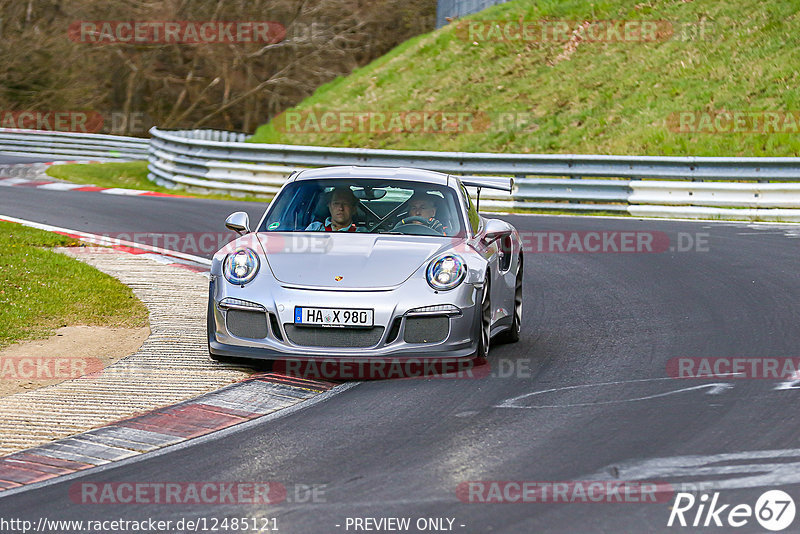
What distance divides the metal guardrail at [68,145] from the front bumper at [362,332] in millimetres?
26496

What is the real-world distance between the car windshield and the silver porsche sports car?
0.01 metres

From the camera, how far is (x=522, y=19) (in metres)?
32.0

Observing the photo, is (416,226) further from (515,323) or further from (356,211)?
(515,323)

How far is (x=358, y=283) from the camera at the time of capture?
752cm

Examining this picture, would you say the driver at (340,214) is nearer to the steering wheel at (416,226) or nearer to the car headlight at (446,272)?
Result: the steering wheel at (416,226)

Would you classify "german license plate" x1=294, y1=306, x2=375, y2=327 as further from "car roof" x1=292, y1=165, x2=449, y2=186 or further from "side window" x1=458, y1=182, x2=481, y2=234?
"car roof" x1=292, y1=165, x2=449, y2=186

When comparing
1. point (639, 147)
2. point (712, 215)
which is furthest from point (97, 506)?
Result: point (639, 147)

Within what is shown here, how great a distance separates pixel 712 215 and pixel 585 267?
6.09 m

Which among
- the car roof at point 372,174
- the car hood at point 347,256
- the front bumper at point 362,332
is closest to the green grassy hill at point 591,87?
the car roof at point 372,174

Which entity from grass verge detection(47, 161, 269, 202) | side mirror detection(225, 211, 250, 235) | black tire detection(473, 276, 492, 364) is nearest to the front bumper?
black tire detection(473, 276, 492, 364)

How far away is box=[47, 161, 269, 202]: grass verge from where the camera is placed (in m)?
25.4

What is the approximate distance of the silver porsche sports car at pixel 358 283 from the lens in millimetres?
7426

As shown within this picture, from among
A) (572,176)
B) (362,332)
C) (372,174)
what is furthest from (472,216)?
(572,176)

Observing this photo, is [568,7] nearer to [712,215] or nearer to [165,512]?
[712,215]
